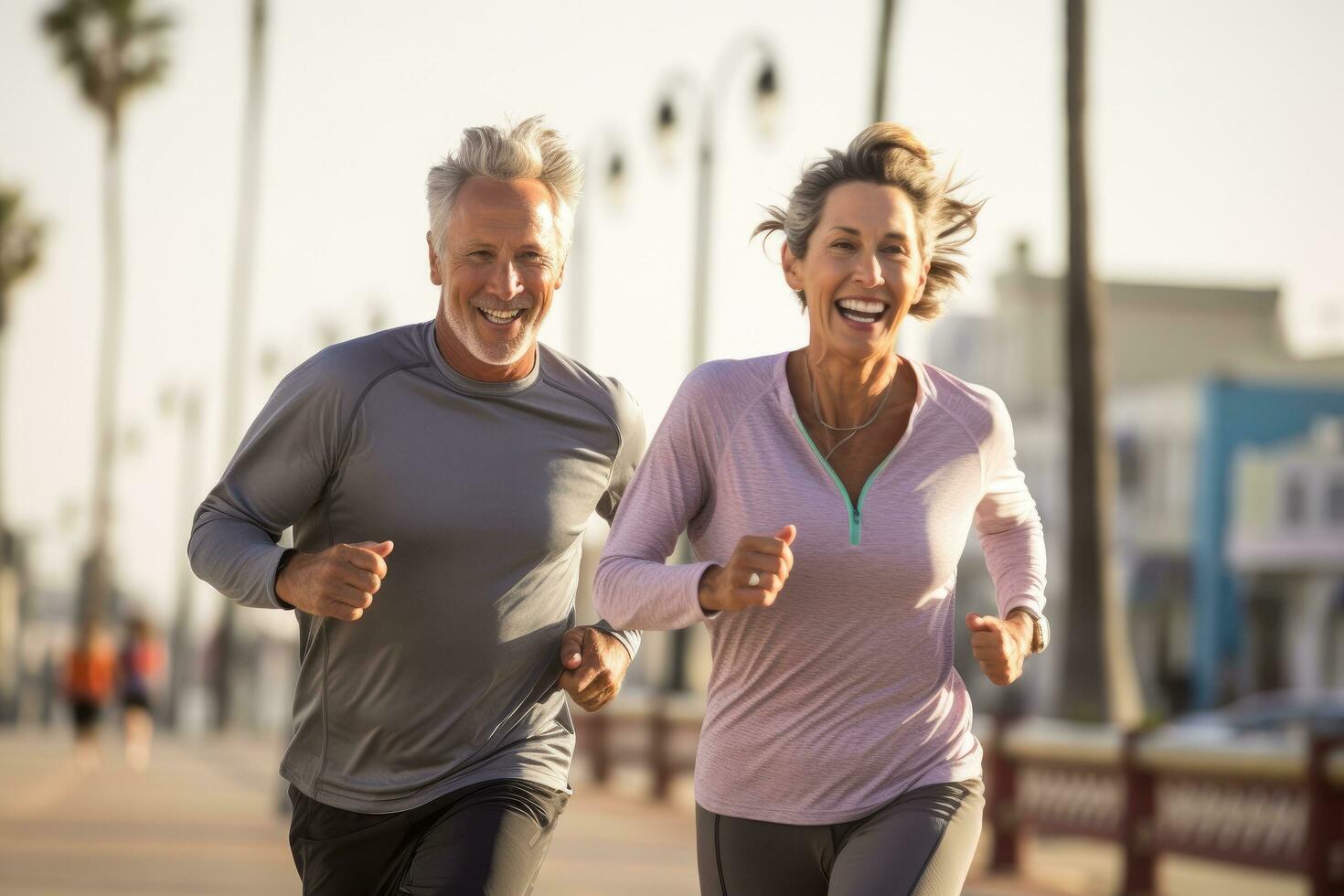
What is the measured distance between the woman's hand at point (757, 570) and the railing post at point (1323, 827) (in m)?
8.36

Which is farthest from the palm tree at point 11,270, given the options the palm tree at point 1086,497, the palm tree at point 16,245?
the palm tree at point 1086,497

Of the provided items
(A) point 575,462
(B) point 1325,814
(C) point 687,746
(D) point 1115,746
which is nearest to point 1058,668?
(C) point 687,746

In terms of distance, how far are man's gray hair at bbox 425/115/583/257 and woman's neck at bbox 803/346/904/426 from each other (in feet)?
2.43

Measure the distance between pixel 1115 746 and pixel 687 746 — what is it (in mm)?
10726

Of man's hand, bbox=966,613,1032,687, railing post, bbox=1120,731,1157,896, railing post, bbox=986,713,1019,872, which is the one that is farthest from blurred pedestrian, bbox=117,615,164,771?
man's hand, bbox=966,613,1032,687

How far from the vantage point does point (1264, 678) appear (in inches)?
2064

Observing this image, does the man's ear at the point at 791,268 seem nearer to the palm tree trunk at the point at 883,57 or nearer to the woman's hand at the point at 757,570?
the woman's hand at the point at 757,570

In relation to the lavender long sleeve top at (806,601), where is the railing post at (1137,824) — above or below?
below

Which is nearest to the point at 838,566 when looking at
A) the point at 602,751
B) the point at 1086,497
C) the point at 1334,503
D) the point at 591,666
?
the point at 591,666

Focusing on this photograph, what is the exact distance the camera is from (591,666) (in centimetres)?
507

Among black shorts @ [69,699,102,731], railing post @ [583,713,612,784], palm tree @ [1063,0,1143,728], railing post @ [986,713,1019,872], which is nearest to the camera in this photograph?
railing post @ [986,713,1019,872]

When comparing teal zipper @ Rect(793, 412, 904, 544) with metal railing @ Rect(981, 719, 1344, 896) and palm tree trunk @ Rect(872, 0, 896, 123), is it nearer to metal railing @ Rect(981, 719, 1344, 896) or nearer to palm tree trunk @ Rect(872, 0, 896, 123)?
metal railing @ Rect(981, 719, 1344, 896)

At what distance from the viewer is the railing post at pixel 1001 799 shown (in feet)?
53.1

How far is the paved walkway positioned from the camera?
1388cm
